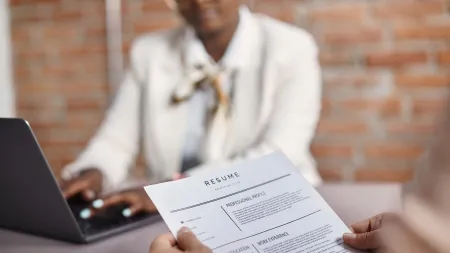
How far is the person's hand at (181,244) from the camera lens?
2.18 feet

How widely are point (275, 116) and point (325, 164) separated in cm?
64

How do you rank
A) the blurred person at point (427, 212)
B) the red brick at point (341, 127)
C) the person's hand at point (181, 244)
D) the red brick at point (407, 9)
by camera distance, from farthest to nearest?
the red brick at point (341, 127)
the red brick at point (407, 9)
the person's hand at point (181, 244)
the blurred person at point (427, 212)

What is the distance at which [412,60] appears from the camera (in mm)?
2051

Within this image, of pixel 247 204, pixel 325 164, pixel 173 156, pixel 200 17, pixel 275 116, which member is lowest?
pixel 325 164

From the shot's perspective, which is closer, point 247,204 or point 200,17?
point 247,204

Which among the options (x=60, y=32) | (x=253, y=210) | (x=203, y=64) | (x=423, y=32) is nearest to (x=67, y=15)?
(x=60, y=32)

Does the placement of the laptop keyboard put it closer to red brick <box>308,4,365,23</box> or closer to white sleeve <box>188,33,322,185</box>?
white sleeve <box>188,33,322,185</box>

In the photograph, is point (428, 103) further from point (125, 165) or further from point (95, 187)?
point (95, 187)

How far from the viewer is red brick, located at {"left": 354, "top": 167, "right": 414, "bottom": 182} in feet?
7.03

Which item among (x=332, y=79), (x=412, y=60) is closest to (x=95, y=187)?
(x=332, y=79)

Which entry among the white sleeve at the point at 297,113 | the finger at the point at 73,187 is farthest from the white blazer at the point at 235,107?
the finger at the point at 73,187

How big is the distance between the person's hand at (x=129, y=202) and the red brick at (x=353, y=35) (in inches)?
49.9

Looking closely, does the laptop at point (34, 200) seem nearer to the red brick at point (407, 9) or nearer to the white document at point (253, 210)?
the white document at point (253, 210)

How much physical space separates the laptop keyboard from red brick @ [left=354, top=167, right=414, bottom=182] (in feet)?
4.37
